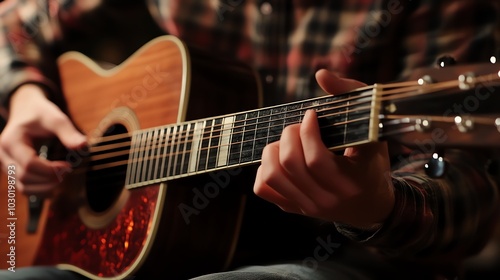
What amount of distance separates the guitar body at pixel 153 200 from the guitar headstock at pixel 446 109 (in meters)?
0.33

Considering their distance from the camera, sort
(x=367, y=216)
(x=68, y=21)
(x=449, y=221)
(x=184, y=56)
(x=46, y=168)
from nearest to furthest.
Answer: (x=367, y=216) < (x=449, y=221) < (x=184, y=56) < (x=46, y=168) < (x=68, y=21)

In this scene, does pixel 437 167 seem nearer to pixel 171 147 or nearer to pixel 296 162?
pixel 296 162

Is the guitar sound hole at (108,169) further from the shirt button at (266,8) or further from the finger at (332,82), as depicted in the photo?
the finger at (332,82)

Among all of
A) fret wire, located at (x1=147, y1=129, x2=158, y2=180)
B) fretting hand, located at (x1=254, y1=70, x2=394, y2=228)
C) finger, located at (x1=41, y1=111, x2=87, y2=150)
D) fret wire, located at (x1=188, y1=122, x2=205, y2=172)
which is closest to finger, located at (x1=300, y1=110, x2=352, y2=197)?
fretting hand, located at (x1=254, y1=70, x2=394, y2=228)

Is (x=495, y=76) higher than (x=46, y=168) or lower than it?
lower

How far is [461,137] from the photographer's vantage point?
63 centimetres

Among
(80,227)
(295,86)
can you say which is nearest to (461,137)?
(295,86)

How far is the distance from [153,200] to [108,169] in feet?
0.51

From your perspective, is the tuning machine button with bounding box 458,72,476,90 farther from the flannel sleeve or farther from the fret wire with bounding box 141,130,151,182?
the fret wire with bounding box 141,130,151,182

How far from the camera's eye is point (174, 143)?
3.08ft

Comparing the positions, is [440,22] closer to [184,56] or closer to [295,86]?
[295,86]

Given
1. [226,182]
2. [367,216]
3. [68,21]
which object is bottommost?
[367,216]

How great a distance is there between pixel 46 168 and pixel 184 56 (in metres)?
0.34

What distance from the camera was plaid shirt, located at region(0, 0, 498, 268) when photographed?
0.85 m
